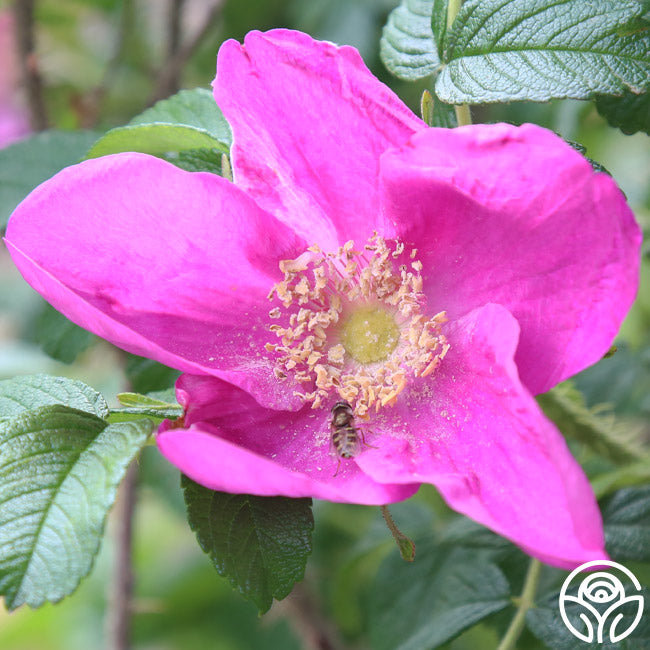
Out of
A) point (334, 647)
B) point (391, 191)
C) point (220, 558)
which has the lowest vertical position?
Answer: point (334, 647)

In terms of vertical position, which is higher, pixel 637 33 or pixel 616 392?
pixel 637 33

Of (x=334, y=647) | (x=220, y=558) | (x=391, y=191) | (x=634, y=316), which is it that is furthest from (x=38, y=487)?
(x=634, y=316)

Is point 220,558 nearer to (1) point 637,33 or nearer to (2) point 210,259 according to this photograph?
(2) point 210,259

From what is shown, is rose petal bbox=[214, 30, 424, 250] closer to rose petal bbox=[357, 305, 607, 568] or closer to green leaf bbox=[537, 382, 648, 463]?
rose petal bbox=[357, 305, 607, 568]

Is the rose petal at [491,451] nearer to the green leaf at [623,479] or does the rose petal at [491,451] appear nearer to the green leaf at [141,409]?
the green leaf at [141,409]

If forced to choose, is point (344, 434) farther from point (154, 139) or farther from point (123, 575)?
point (123, 575)

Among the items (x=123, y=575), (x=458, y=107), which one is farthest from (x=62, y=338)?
(x=458, y=107)
